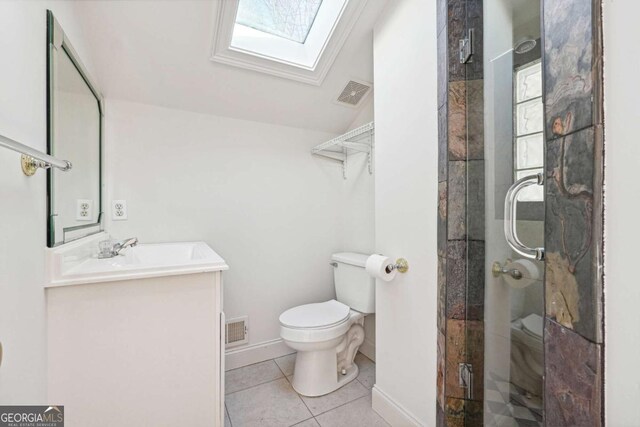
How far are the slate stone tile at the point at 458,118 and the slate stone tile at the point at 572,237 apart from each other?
466 mm

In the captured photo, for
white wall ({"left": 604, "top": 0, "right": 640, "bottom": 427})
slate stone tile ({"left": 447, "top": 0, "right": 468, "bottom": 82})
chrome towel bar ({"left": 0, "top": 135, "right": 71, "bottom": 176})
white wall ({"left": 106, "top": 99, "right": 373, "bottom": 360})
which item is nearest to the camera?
white wall ({"left": 604, "top": 0, "right": 640, "bottom": 427})

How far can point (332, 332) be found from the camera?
5.30 feet

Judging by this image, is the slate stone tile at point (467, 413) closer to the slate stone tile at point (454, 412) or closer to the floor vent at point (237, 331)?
the slate stone tile at point (454, 412)

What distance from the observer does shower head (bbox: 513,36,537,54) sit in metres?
0.80

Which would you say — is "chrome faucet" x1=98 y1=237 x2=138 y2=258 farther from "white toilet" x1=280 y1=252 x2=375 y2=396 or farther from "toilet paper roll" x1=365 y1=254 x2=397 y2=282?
"toilet paper roll" x1=365 y1=254 x2=397 y2=282

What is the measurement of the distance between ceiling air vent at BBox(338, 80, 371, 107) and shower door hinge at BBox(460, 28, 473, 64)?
3.14 feet

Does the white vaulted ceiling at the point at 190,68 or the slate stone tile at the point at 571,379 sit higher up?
the white vaulted ceiling at the point at 190,68

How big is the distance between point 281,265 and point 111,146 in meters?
1.37

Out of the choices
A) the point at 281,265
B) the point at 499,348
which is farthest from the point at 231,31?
the point at 499,348

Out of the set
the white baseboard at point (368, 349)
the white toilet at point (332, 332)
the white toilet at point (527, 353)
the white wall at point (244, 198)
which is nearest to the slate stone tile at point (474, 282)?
the white toilet at point (527, 353)

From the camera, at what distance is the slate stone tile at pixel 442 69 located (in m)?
1.05

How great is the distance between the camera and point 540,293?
0.76 m

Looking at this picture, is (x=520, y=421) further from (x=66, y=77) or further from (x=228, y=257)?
(x=66, y=77)

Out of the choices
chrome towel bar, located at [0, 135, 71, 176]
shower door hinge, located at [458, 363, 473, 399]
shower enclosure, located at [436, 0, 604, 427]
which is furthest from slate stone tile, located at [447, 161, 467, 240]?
chrome towel bar, located at [0, 135, 71, 176]
